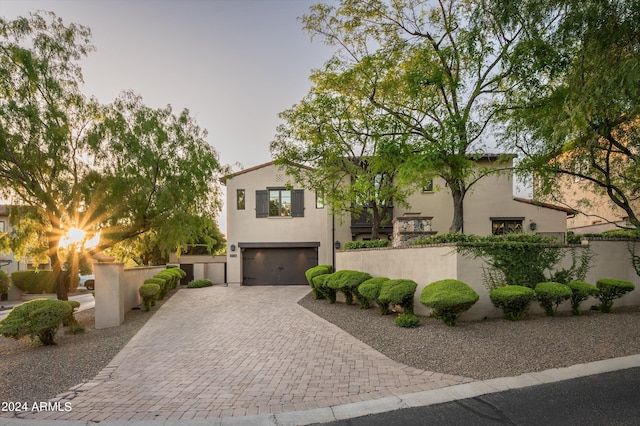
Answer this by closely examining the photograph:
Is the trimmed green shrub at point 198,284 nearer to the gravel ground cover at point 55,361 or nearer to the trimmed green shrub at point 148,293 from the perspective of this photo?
the trimmed green shrub at point 148,293

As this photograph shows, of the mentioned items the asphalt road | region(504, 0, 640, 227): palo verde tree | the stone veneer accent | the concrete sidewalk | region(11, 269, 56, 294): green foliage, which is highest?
region(504, 0, 640, 227): palo verde tree

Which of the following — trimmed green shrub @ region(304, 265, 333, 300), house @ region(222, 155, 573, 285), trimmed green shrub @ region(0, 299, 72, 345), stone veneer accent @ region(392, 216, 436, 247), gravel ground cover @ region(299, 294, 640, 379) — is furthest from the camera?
house @ region(222, 155, 573, 285)

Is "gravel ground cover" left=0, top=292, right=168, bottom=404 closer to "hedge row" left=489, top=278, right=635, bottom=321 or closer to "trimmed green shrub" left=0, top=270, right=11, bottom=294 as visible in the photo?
"hedge row" left=489, top=278, right=635, bottom=321

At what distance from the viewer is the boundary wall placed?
27.9 ft

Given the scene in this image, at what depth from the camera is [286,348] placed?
7062mm

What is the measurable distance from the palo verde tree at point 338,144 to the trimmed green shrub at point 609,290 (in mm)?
6022

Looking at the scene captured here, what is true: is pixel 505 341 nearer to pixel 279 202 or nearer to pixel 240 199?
pixel 279 202

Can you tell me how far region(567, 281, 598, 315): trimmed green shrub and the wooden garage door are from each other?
44.4ft

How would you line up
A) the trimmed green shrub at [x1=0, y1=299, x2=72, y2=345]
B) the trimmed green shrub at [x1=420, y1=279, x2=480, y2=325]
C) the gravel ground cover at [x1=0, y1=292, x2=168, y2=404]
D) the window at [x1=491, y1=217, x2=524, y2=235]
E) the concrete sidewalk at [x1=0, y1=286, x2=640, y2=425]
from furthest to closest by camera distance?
the window at [x1=491, y1=217, x2=524, y2=235] → the trimmed green shrub at [x1=420, y1=279, x2=480, y2=325] → the trimmed green shrub at [x1=0, y1=299, x2=72, y2=345] → the gravel ground cover at [x1=0, y1=292, x2=168, y2=404] → the concrete sidewalk at [x1=0, y1=286, x2=640, y2=425]

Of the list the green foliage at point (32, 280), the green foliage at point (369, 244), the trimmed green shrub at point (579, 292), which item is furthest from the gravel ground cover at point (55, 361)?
the green foliage at point (32, 280)

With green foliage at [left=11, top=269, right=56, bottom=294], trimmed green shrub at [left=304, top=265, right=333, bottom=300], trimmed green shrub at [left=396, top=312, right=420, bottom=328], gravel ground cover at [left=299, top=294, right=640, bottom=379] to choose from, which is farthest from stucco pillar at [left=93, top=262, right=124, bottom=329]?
green foliage at [left=11, top=269, right=56, bottom=294]

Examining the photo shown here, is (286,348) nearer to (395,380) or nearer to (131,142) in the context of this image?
(395,380)

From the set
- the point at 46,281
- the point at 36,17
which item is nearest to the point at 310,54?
A: the point at 36,17

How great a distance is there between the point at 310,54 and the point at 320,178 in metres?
5.32
